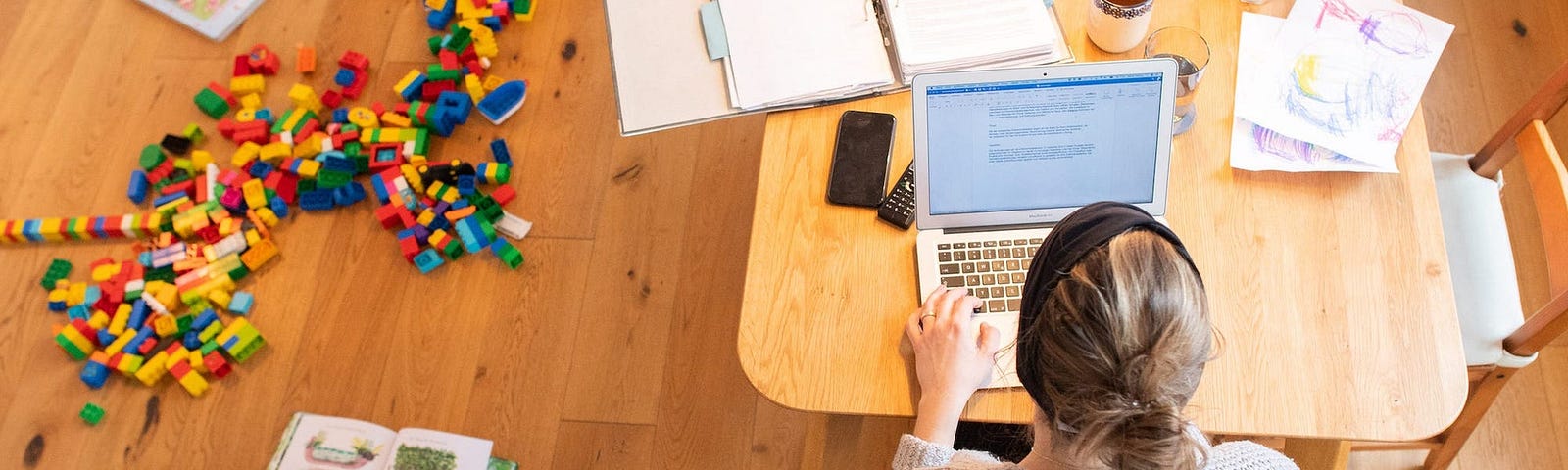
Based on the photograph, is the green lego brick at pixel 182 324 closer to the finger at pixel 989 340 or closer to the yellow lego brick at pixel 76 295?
the yellow lego brick at pixel 76 295

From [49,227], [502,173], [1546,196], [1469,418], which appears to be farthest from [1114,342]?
[49,227]

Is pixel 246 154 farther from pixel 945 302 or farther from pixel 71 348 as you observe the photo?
pixel 945 302

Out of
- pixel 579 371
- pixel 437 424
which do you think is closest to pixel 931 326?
pixel 579 371

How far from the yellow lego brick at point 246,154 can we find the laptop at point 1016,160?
1.62 meters

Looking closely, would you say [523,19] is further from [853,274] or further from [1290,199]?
[1290,199]

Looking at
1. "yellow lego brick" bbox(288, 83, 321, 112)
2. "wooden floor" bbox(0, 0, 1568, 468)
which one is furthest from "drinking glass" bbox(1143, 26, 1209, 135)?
"yellow lego brick" bbox(288, 83, 321, 112)

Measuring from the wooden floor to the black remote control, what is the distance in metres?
0.76

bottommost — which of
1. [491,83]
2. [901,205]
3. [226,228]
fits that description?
[226,228]

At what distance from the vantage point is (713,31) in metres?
1.41

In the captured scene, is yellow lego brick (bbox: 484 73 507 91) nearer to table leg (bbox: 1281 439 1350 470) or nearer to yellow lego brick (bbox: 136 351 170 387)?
yellow lego brick (bbox: 136 351 170 387)

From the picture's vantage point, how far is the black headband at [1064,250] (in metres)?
0.88

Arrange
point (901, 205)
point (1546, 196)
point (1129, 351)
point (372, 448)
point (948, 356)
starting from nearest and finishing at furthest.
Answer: point (1129, 351)
point (948, 356)
point (901, 205)
point (1546, 196)
point (372, 448)

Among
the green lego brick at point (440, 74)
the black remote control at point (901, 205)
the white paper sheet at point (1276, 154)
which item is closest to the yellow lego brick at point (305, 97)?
the green lego brick at point (440, 74)

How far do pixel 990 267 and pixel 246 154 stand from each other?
171 cm
